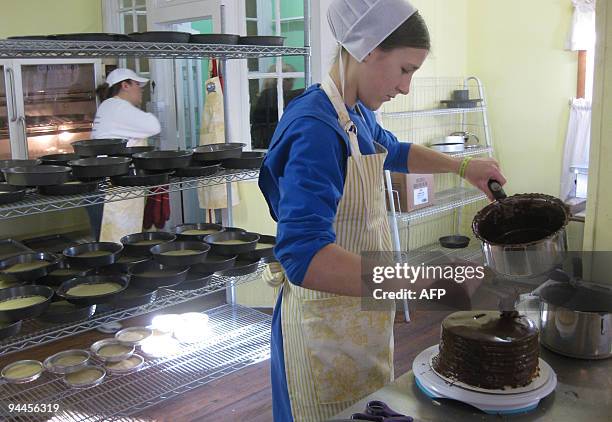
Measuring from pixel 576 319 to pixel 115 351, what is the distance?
71.8 inches

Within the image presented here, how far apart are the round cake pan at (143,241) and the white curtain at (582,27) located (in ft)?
9.82

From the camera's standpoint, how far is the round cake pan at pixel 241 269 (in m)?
2.30

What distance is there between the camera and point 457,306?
1208 mm

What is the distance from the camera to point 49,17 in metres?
4.38

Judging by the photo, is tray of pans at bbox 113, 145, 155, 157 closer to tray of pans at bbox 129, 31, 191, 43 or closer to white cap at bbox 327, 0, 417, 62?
tray of pans at bbox 129, 31, 191, 43

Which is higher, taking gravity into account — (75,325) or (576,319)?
(576,319)

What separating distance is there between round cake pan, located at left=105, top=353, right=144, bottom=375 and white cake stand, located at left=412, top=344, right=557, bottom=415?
58.9 inches

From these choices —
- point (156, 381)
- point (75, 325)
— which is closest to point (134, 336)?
point (156, 381)

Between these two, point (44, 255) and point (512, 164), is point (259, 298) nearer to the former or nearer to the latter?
point (44, 255)

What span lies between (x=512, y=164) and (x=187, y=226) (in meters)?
2.83

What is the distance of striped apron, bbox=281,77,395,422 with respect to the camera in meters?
→ 1.46

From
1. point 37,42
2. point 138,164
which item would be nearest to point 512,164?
point 138,164

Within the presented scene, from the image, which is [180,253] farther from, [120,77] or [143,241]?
[120,77]

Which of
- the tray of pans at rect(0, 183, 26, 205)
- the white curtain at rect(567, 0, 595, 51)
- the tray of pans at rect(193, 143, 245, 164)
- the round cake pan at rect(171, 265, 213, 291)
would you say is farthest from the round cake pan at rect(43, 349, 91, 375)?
the white curtain at rect(567, 0, 595, 51)
